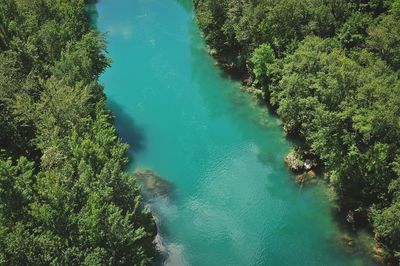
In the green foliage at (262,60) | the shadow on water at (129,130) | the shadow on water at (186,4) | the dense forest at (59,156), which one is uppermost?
the shadow on water at (186,4)

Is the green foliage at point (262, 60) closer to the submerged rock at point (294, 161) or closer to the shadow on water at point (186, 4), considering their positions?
the submerged rock at point (294, 161)

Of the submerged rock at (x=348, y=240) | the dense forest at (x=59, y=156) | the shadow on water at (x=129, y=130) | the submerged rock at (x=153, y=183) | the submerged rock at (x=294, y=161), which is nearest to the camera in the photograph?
the dense forest at (x=59, y=156)

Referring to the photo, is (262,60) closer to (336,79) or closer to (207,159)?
(336,79)

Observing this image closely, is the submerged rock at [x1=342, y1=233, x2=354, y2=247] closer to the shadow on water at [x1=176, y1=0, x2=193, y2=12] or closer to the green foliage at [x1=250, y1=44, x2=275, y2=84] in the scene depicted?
the green foliage at [x1=250, y1=44, x2=275, y2=84]

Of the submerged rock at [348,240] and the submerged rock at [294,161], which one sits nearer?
the submerged rock at [348,240]

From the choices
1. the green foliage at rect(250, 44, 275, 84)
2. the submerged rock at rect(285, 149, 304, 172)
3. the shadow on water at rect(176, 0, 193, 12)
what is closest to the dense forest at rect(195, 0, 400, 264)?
the green foliage at rect(250, 44, 275, 84)

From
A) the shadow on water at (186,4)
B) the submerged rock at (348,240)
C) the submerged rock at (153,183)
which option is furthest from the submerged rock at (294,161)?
the shadow on water at (186,4)
